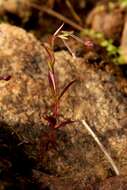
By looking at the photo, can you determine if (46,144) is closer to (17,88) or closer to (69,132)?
(69,132)

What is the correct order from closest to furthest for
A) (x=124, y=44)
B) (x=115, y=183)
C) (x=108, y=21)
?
(x=115, y=183)
(x=124, y=44)
(x=108, y=21)

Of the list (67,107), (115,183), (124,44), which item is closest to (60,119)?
(67,107)

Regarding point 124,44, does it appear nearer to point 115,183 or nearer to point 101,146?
point 101,146

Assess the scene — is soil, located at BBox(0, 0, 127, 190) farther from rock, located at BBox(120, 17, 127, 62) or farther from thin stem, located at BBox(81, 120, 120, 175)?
rock, located at BBox(120, 17, 127, 62)

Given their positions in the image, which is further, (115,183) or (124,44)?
(124,44)

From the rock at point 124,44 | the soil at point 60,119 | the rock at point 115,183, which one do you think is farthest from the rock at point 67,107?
the rock at point 124,44

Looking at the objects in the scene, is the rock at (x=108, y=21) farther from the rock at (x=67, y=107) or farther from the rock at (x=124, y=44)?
the rock at (x=67, y=107)

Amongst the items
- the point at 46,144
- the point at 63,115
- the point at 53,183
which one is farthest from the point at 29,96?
the point at 53,183

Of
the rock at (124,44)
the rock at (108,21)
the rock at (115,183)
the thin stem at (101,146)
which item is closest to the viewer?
the rock at (115,183)

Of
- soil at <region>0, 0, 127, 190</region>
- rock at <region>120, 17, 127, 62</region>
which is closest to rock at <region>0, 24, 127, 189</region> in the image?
soil at <region>0, 0, 127, 190</region>
